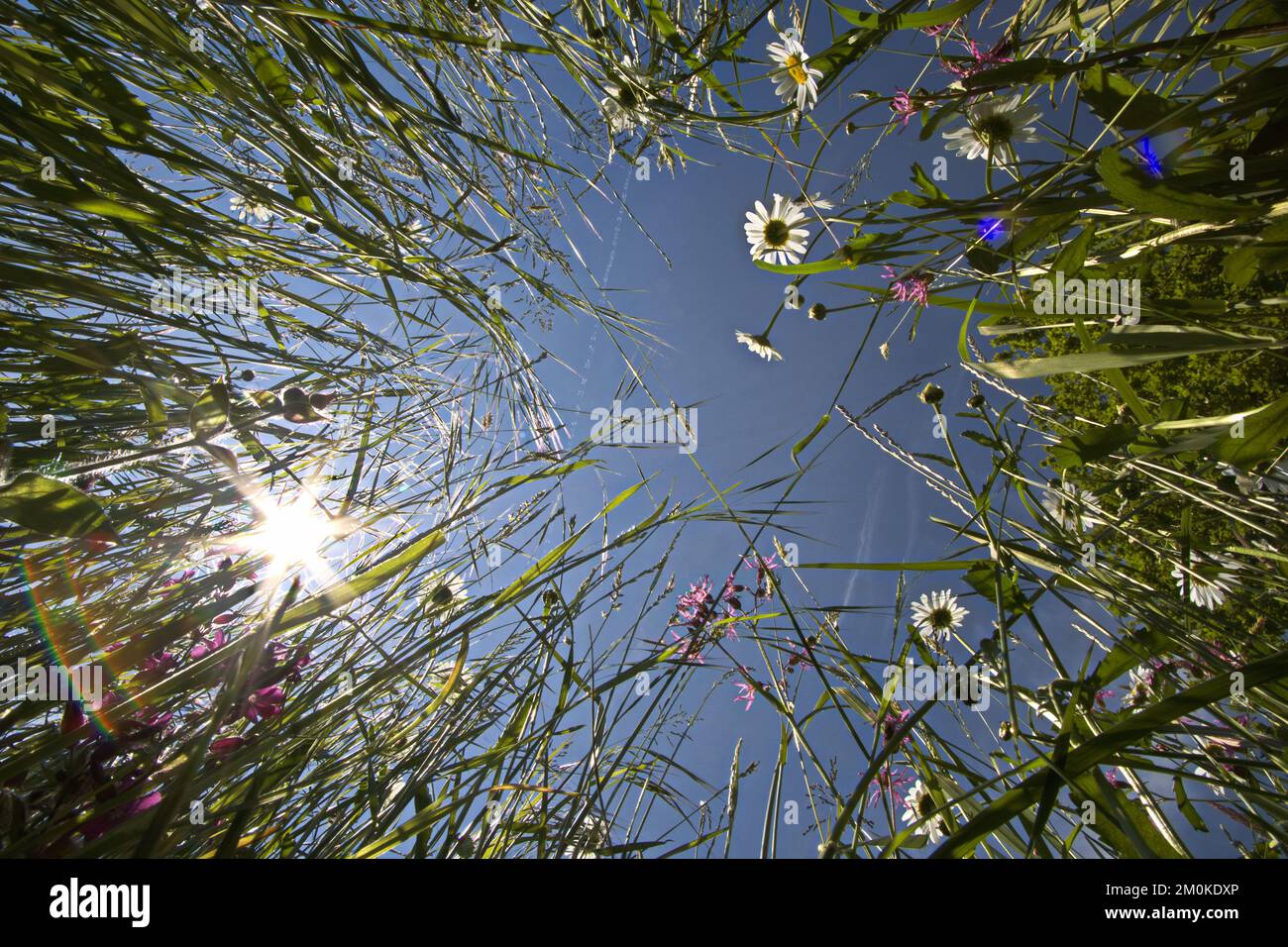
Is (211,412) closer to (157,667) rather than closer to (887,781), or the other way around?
(157,667)

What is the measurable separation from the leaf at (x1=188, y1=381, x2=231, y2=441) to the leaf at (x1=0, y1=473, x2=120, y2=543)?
3.8 inches

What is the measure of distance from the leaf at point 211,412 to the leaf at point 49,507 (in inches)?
3.8

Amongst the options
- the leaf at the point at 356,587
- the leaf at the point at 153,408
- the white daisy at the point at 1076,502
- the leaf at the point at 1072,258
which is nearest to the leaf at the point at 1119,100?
the leaf at the point at 1072,258

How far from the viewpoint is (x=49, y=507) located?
1.26 ft

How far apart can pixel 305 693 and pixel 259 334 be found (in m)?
0.60

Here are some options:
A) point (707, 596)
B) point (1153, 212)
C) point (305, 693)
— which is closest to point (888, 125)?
point (1153, 212)

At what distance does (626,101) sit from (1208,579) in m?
0.96

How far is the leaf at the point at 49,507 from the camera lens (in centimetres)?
37

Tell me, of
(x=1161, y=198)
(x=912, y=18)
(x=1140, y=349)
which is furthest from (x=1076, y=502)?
(x=912, y=18)

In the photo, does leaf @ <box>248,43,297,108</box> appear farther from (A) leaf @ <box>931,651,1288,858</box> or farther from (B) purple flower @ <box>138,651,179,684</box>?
(A) leaf @ <box>931,651,1288,858</box>

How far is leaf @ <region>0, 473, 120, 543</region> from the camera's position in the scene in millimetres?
369

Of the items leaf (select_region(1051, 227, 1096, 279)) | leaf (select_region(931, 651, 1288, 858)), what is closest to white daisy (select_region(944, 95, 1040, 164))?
leaf (select_region(1051, 227, 1096, 279))
